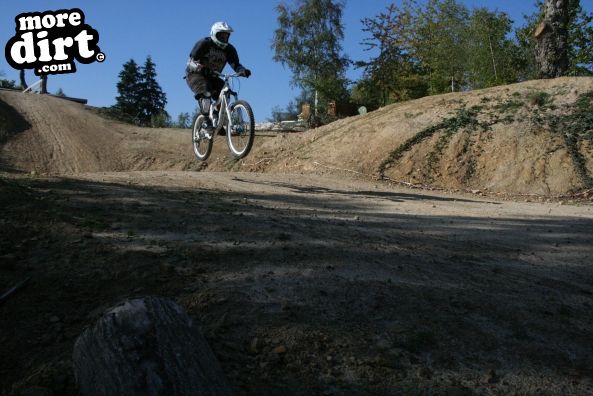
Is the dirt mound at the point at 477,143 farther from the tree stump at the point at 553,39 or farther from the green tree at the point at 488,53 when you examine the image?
the green tree at the point at 488,53

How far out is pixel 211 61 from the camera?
9477 mm

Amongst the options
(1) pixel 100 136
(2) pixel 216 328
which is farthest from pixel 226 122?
(1) pixel 100 136

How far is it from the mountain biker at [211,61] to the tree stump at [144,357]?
7.21 m

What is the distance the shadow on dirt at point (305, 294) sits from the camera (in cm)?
262

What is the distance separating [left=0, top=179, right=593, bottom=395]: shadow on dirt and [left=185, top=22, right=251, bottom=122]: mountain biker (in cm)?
458

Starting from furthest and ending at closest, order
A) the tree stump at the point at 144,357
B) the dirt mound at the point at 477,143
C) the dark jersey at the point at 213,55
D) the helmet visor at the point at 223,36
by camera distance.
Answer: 1. the dirt mound at the point at 477,143
2. the dark jersey at the point at 213,55
3. the helmet visor at the point at 223,36
4. the tree stump at the point at 144,357

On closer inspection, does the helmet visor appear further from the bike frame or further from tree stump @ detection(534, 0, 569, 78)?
tree stump @ detection(534, 0, 569, 78)

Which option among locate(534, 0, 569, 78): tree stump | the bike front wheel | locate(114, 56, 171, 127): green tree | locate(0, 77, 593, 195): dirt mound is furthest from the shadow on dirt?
locate(114, 56, 171, 127): green tree

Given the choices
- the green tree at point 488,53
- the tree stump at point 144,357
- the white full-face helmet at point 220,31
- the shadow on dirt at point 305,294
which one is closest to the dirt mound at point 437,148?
the white full-face helmet at point 220,31

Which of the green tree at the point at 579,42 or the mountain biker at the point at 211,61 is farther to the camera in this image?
the green tree at the point at 579,42

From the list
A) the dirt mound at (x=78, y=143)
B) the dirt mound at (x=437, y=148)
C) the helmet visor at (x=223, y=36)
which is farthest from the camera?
the dirt mound at (x=78, y=143)

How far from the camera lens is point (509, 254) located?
4.96 m

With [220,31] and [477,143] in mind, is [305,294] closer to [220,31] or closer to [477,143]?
[220,31]

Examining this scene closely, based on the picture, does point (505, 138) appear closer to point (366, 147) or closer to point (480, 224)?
point (366, 147)
